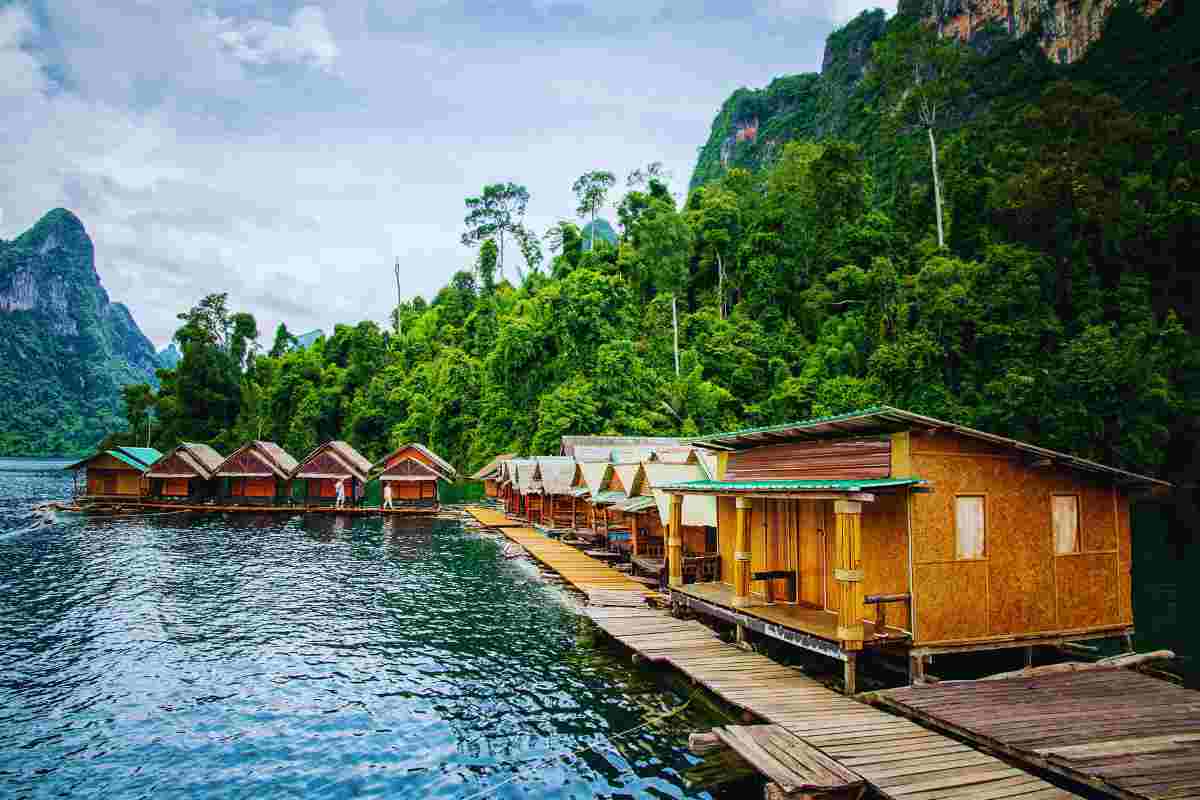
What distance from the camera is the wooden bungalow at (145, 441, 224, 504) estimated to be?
168ft

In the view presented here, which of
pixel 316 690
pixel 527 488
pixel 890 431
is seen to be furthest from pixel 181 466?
pixel 890 431

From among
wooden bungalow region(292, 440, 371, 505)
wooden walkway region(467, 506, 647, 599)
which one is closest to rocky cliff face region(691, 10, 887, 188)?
wooden bungalow region(292, 440, 371, 505)

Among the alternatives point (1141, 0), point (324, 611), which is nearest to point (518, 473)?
point (324, 611)

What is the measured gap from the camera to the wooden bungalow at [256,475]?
50.6 metres

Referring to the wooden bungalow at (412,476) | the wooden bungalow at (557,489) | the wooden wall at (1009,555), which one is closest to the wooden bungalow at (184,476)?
the wooden bungalow at (412,476)

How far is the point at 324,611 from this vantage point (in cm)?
2161

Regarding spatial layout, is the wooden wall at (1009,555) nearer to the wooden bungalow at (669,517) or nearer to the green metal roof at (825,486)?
A: the green metal roof at (825,486)

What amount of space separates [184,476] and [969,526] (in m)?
53.9

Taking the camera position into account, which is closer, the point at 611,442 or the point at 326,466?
the point at 611,442

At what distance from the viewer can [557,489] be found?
120 ft

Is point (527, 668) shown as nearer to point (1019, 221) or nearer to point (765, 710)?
point (765, 710)

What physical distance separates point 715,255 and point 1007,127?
2778 cm

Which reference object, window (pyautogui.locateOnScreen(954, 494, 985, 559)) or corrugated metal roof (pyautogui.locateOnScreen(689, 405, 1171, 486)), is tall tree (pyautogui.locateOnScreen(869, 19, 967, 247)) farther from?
window (pyautogui.locateOnScreen(954, 494, 985, 559))

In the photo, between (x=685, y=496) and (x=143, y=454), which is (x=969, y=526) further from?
(x=143, y=454)
